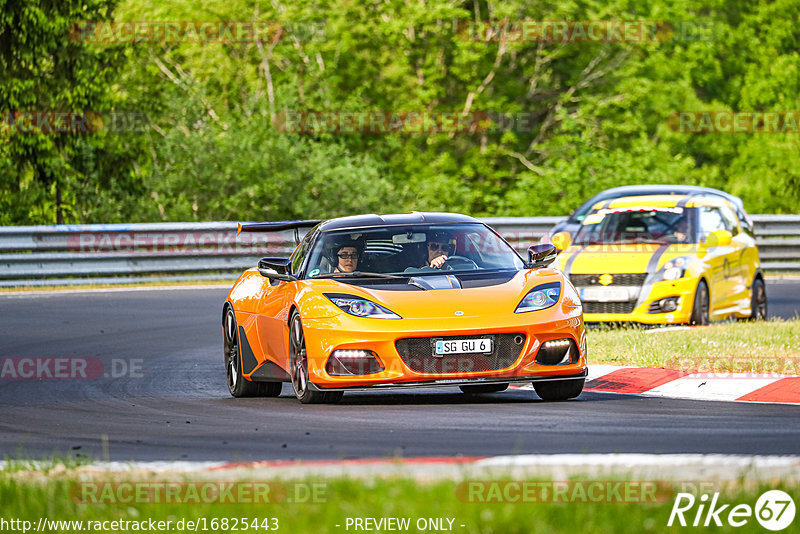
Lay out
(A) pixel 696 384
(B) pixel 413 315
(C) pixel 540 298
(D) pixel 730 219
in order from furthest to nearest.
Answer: (D) pixel 730 219
(A) pixel 696 384
(C) pixel 540 298
(B) pixel 413 315

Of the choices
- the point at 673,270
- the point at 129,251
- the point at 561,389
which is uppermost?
the point at 561,389

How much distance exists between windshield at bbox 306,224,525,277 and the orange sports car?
0.4 inches

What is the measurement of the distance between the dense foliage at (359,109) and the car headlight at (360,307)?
20.5 meters

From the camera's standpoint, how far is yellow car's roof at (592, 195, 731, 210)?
17719 mm

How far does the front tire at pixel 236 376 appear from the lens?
11.5 meters

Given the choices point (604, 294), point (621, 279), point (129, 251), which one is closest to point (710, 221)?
point (621, 279)

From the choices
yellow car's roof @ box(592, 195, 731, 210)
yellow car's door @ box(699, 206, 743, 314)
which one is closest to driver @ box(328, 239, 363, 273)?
yellow car's door @ box(699, 206, 743, 314)

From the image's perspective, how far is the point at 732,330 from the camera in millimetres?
14680

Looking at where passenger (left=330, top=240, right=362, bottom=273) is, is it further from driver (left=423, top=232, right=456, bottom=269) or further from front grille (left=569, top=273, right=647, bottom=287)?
front grille (left=569, top=273, right=647, bottom=287)

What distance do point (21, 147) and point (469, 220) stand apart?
840 inches

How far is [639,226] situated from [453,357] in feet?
27.6

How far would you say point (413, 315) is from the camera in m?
9.85

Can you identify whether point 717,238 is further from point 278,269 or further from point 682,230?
point 278,269

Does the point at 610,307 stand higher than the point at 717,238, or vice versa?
the point at 717,238
